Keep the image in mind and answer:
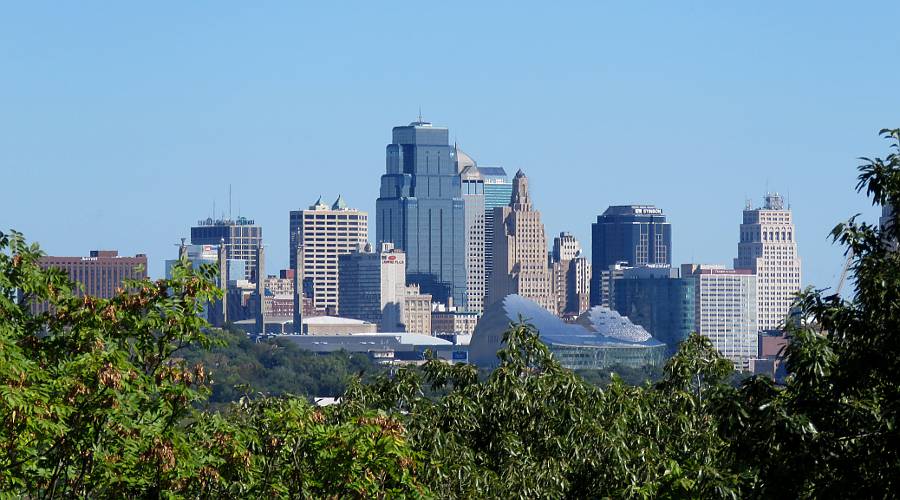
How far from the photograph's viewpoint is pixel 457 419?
25.7m

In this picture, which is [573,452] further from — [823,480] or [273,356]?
[273,356]

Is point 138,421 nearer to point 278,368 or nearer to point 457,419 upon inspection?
point 457,419

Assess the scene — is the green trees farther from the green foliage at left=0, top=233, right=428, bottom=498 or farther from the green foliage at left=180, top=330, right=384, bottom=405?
the green foliage at left=180, top=330, right=384, bottom=405

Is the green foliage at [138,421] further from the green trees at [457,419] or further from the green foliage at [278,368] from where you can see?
the green foliage at [278,368]

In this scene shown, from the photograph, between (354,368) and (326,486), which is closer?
(326,486)

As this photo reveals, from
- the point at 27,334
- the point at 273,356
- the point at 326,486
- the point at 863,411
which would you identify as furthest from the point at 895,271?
the point at 273,356

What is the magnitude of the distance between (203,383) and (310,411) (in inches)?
61.5

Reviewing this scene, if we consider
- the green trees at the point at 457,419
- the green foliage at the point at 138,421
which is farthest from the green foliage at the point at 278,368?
the green foliage at the point at 138,421

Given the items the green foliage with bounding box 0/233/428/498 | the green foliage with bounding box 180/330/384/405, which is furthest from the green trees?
the green foliage with bounding box 180/330/384/405

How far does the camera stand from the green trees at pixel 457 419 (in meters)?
16.9

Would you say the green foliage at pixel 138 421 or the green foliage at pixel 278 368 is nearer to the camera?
the green foliage at pixel 138 421

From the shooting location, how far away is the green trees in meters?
16.9

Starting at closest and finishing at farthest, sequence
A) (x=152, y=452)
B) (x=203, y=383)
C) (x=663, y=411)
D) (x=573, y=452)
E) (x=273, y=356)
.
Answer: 1. (x=152, y=452)
2. (x=203, y=383)
3. (x=573, y=452)
4. (x=663, y=411)
5. (x=273, y=356)

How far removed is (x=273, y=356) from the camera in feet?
577
